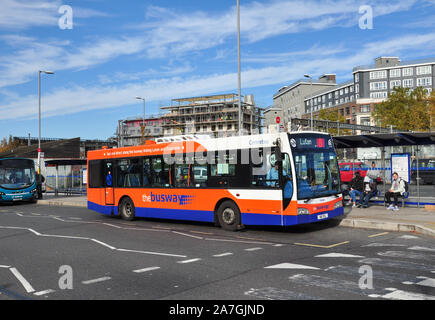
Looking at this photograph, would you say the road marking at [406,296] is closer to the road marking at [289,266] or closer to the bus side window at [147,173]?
the road marking at [289,266]

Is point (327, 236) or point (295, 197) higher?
point (295, 197)

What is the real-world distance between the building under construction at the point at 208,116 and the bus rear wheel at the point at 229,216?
111 metres

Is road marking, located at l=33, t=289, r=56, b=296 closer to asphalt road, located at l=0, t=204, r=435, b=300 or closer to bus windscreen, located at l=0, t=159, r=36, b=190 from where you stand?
asphalt road, located at l=0, t=204, r=435, b=300

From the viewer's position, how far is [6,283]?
22.7 ft

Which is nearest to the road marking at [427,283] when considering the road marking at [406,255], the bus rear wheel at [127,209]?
the road marking at [406,255]

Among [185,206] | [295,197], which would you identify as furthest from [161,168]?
[295,197]

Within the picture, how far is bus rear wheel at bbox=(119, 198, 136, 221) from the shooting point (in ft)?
52.7

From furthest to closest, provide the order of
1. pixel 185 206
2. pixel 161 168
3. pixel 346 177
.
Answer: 1. pixel 346 177
2. pixel 161 168
3. pixel 185 206

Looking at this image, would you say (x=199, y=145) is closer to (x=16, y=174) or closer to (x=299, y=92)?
(x=16, y=174)

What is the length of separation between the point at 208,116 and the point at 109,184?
11397 cm

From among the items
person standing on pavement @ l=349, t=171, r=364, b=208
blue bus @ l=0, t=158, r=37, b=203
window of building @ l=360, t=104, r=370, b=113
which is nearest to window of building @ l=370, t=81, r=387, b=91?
window of building @ l=360, t=104, r=370, b=113

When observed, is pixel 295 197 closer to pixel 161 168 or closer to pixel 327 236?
pixel 327 236

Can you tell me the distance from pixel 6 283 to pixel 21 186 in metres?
21.3

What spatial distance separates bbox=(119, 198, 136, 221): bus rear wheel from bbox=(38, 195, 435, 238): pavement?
7506 millimetres
